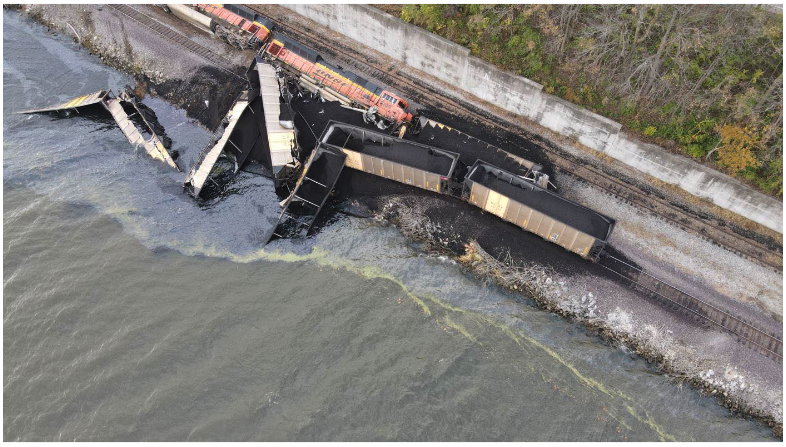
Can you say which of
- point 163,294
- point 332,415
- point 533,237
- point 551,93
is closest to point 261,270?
point 163,294

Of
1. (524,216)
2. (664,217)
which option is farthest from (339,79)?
(664,217)

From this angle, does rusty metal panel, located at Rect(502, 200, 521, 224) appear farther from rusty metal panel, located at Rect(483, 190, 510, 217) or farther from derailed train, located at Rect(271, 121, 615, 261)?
rusty metal panel, located at Rect(483, 190, 510, 217)

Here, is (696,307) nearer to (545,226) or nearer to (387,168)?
(545,226)

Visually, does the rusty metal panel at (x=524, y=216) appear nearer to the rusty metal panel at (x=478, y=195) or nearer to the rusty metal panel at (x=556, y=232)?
A: the rusty metal panel at (x=556, y=232)

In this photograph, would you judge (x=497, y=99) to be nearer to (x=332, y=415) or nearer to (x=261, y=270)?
(x=261, y=270)

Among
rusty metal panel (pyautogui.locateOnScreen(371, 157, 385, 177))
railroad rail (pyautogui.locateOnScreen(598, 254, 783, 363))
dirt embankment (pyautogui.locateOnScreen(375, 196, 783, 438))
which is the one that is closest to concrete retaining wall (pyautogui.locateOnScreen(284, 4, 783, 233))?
railroad rail (pyautogui.locateOnScreen(598, 254, 783, 363))

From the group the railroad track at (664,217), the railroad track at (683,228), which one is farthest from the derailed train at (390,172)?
the railroad track at (683,228)
